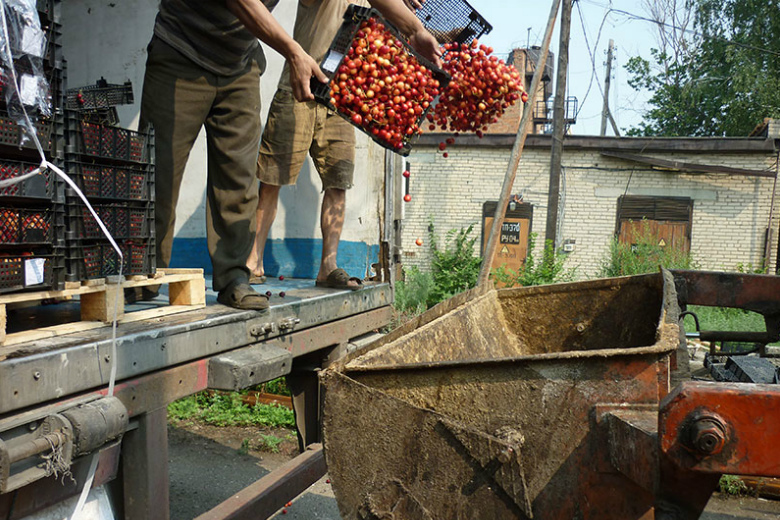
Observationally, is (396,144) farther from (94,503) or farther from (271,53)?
(94,503)

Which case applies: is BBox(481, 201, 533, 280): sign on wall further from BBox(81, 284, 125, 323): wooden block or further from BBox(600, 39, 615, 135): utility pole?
BBox(600, 39, 615, 135): utility pole

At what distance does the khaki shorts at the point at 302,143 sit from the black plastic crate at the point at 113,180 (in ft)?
4.78

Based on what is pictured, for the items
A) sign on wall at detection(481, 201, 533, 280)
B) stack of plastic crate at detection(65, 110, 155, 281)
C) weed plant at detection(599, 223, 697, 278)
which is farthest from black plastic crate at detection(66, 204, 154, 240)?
sign on wall at detection(481, 201, 533, 280)

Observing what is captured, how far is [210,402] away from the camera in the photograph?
6.43m

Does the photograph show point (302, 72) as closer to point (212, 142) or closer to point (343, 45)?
point (343, 45)

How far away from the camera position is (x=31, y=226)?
2.30m

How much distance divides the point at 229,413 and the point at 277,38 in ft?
13.1

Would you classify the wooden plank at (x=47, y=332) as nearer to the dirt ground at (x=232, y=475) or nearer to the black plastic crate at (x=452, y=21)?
the dirt ground at (x=232, y=475)

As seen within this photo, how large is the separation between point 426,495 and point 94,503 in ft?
3.84

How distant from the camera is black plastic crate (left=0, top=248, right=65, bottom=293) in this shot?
221cm

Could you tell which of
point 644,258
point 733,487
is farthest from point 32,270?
point 644,258

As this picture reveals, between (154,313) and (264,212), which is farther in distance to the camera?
(264,212)

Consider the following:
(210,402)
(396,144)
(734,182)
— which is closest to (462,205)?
(734,182)

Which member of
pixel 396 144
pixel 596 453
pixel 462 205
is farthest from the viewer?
pixel 462 205
